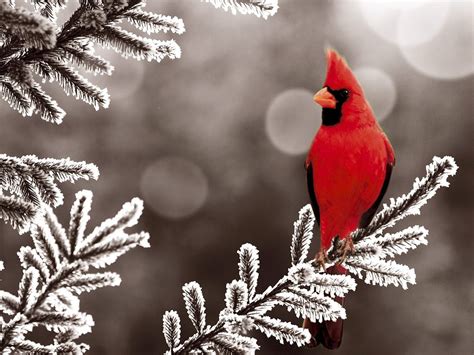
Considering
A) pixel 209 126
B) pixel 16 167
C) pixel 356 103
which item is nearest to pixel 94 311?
pixel 209 126

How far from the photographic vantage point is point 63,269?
0.91 m

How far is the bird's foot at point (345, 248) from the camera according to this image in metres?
1.27

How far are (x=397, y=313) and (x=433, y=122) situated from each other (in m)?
4.14

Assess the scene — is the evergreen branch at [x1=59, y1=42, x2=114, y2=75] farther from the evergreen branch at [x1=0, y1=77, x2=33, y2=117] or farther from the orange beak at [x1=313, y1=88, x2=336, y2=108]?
the orange beak at [x1=313, y1=88, x2=336, y2=108]

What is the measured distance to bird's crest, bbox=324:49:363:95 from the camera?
7.25 feet

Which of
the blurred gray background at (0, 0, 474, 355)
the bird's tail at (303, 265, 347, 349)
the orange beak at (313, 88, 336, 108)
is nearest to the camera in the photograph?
the bird's tail at (303, 265, 347, 349)

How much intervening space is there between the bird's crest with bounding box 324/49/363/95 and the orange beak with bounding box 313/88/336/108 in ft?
0.16

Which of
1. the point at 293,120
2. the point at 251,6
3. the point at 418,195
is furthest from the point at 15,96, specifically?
the point at 293,120

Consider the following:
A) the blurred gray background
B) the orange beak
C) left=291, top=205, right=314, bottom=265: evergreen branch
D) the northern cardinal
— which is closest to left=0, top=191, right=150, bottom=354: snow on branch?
left=291, top=205, right=314, bottom=265: evergreen branch

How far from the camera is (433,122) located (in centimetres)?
1134

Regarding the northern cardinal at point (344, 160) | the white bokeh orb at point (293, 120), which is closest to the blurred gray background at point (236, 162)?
the white bokeh orb at point (293, 120)

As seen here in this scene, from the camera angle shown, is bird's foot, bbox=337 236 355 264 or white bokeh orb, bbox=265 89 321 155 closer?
bird's foot, bbox=337 236 355 264

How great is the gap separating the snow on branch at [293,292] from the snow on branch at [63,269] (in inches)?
10.4

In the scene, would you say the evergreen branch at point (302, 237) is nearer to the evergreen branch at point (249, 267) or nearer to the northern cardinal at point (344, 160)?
the evergreen branch at point (249, 267)
